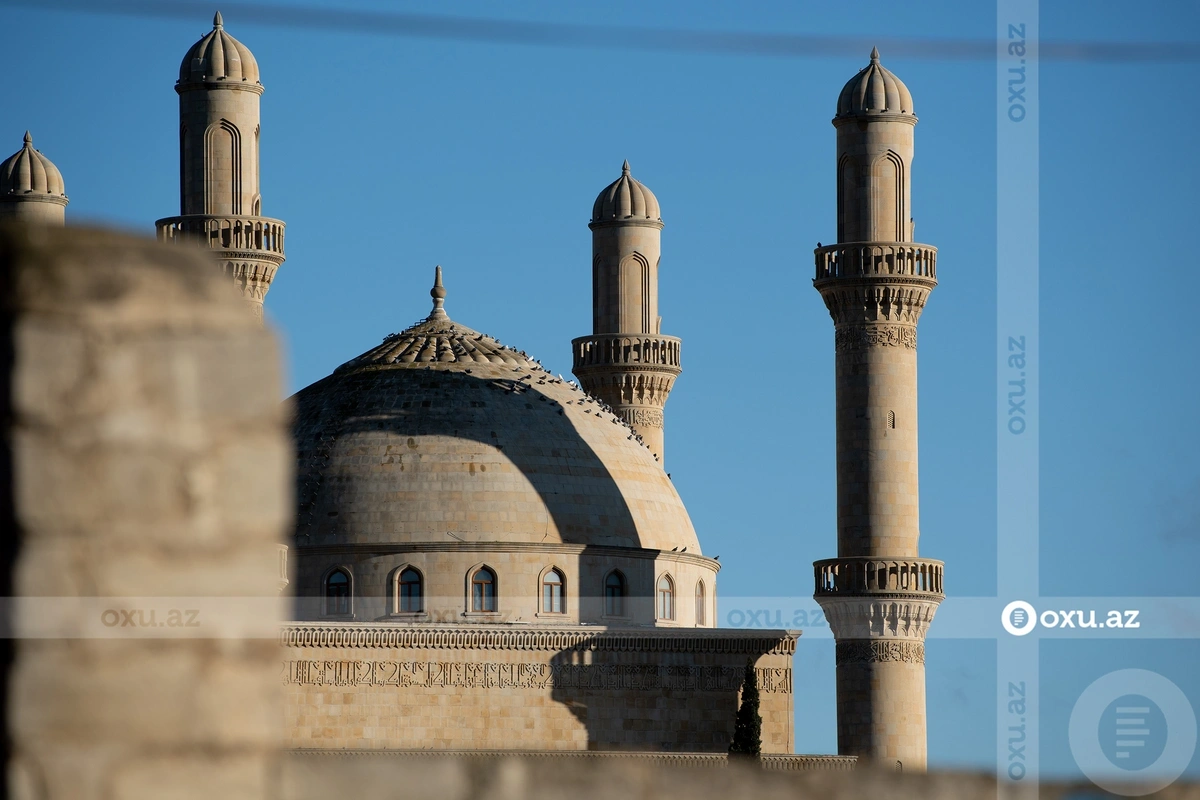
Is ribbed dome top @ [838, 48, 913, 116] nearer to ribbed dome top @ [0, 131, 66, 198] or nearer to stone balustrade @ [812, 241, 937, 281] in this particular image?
stone balustrade @ [812, 241, 937, 281]

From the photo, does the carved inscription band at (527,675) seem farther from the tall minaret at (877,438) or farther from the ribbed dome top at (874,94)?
the ribbed dome top at (874,94)

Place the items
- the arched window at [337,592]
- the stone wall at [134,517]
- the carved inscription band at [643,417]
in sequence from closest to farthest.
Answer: the stone wall at [134,517] → the arched window at [337,592] → the carved inscription band at [643,417]

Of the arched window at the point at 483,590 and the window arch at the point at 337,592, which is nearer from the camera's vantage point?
the arched window at the point at 483,590

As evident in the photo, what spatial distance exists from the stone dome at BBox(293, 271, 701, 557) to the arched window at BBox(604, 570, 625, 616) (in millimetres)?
564

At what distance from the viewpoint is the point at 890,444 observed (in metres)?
37.3

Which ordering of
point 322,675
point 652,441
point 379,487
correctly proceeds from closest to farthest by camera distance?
point 322,675 < point 379,487 < point 652,441

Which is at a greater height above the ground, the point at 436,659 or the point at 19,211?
the point at 19,211

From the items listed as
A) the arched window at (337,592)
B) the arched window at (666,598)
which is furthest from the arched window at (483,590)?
the arched window at (666,598)

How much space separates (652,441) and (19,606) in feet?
135

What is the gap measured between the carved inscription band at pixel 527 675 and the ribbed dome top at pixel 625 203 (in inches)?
391

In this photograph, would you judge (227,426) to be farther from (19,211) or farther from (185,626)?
(19,211)

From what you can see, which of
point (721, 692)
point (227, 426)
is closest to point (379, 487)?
point (721, 692)

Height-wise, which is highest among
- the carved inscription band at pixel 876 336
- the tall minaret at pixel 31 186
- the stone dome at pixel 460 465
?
the tall minaret at pixel 31 186

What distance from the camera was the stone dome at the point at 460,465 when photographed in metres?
40.4
